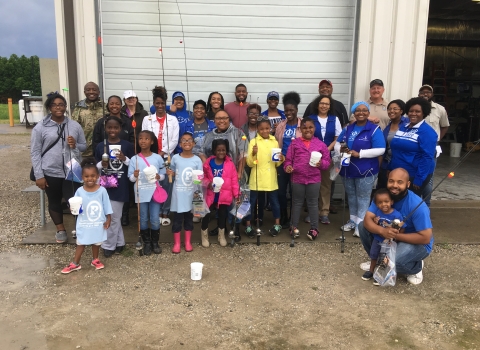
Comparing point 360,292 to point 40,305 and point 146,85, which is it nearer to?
point 40,305

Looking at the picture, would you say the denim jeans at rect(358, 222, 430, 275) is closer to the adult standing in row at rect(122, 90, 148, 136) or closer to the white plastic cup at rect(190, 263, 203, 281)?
the white plastic cup at rect(190, 263, 203, 281)

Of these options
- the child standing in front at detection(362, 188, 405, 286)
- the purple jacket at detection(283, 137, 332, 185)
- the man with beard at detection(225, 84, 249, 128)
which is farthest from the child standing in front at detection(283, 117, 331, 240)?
the child standing in front at detection(362, 188, 405, 286)

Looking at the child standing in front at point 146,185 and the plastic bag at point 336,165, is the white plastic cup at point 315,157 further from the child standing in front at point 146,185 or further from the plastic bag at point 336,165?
the child standing in front at point 146,185

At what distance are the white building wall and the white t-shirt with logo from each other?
3.24m

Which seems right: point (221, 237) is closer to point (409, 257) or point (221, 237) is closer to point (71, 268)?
point (71, 268)

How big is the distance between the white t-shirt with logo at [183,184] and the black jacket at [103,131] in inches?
37.7

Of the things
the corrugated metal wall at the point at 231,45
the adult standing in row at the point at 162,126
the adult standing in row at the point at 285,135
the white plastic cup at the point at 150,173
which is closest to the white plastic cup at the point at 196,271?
the white plastic cup at the point at 150,173

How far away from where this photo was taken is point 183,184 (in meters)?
4.55

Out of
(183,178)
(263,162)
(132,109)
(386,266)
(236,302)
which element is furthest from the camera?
(132,109)

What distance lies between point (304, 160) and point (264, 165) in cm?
47

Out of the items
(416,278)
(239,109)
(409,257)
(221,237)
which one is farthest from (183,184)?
(416,278)

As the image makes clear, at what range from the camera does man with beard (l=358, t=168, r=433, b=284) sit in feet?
12.0

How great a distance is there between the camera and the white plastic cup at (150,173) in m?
4.27

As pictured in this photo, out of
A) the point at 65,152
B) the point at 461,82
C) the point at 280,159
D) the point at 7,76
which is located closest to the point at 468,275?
the point at 280,159
